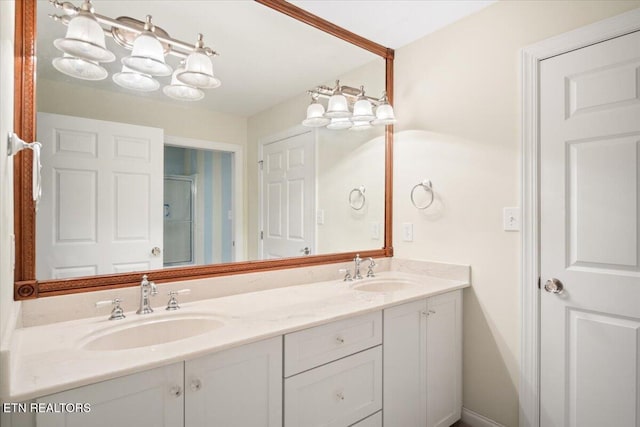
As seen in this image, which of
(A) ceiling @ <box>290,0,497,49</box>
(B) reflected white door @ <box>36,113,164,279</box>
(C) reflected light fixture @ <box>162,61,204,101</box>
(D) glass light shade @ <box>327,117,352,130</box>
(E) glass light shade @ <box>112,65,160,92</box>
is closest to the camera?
(B) reflected white door @ <box>36,113,164,279</box>

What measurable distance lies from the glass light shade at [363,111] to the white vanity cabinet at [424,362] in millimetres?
1147

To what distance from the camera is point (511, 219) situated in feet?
6.00

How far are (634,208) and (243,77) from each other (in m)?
1.88

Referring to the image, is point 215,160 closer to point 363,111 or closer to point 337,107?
point 337,107

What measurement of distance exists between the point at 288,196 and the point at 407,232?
857 millimetres

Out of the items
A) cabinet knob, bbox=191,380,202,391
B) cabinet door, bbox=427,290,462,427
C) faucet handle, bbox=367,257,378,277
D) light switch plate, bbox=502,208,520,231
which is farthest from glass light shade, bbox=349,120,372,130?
cabinet knob, bbox=191,380,202,391

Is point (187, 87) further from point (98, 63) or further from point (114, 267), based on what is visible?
point (114, 267)

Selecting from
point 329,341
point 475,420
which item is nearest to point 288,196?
point 329,341

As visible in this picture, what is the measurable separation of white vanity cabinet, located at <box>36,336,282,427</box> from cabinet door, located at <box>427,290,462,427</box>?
0.93m

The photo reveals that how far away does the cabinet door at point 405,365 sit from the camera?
1595 millimetres

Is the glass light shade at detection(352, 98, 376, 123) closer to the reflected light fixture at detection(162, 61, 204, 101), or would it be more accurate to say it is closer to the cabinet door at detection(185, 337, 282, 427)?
the reflected light fixture at detection(162, 61, 204, 101)

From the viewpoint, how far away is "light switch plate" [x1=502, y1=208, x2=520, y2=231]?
1.80 metres

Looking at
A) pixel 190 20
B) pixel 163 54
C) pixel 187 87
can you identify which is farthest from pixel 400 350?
pixel 190 20

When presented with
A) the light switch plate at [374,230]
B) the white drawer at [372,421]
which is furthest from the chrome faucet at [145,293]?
the light switch plate at [374,230]
